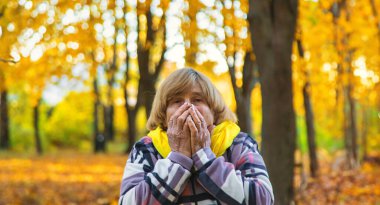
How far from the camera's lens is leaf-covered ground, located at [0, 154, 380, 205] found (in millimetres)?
9508

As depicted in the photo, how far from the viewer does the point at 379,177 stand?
42.1ft

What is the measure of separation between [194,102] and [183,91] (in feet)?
0.25

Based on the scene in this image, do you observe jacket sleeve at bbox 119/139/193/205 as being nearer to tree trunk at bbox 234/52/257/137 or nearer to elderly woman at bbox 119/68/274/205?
elderly woman at bbox 119/68/274/205

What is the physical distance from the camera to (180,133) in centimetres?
224

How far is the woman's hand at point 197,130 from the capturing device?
222cm

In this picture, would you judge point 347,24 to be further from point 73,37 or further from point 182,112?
point 182,112

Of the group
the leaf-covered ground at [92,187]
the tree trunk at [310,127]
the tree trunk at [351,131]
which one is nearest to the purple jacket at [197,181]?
the leaf-covered ground at [92,187]

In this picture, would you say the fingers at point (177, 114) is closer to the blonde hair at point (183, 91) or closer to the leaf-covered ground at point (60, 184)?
the blonde hair at point (183, 91)

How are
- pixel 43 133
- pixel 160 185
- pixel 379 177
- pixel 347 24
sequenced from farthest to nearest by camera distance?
pixel 43 133
pixel 379 177
pixel 347 24
pixel 160 185

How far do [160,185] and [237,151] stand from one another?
0.42m

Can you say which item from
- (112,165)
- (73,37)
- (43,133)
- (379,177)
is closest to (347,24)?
(379,177)

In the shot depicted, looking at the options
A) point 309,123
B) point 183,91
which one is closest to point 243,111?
point 309,123

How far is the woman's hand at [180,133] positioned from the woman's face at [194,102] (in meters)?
0.15

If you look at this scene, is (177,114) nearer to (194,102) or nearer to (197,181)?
(194,102)
